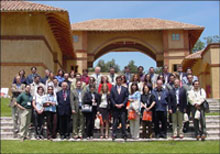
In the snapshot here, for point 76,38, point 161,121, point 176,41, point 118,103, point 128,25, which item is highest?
point 128,25

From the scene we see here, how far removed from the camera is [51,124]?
8922 mm

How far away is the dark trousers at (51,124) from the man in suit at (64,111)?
0.52ft

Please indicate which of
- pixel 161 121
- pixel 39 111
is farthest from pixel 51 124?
pixel 161 121

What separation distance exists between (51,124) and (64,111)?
597 mm

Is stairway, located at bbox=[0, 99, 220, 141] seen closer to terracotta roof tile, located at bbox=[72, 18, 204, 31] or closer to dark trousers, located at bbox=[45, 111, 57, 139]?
dark trousers, located at bbox=[45, 111, 57, 139]

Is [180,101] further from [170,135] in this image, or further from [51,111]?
[51,111]

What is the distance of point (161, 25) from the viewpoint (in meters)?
26.9

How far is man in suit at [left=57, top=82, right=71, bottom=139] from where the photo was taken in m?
8.84

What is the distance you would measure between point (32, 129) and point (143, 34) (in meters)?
20.5

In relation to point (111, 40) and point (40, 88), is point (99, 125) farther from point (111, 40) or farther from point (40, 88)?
point (111, 40)

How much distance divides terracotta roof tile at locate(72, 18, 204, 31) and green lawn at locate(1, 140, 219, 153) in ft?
63.0

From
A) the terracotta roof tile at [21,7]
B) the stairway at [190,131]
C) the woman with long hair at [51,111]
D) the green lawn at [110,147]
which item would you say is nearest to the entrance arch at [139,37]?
the terracotta roof tile at [21,7]

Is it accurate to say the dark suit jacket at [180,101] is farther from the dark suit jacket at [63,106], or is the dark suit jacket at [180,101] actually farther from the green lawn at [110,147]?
the dark suit jacket at [63,106]

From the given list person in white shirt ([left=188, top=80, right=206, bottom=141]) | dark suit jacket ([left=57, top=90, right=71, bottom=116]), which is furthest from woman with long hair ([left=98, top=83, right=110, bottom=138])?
person in white shirt ([left=188, top=80, right=206, bottom=141])
